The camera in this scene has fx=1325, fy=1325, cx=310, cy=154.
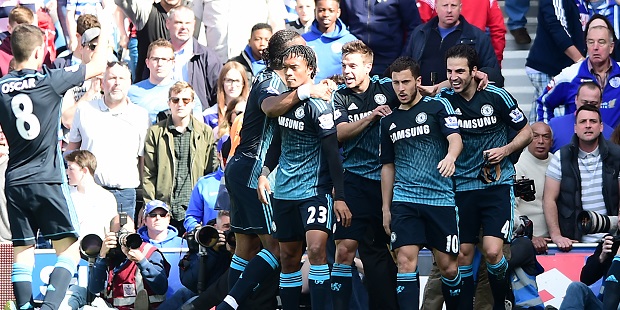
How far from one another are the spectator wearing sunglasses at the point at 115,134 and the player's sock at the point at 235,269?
7.90 ft

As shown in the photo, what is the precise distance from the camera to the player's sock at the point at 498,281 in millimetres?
10492

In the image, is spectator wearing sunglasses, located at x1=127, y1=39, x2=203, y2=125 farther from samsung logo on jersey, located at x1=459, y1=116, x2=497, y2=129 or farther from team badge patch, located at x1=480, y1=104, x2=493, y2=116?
team badge patch, located at x1=480, y1=104, x2=493, y2=116

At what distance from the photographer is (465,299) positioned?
10.3 metres

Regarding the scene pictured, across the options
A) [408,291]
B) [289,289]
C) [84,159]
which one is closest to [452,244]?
[408,291]

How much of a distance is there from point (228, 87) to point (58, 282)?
3.24 m

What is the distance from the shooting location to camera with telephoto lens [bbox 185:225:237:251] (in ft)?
35.7

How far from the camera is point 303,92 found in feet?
32.2

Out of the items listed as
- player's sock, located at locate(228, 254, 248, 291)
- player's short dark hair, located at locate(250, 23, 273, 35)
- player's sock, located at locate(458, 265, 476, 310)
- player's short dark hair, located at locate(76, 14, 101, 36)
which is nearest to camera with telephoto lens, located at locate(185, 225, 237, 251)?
player's sock, located at locate(228, 254, 248, 291)

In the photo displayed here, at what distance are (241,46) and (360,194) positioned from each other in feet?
14.2

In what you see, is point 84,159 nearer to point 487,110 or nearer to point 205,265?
point 205,265

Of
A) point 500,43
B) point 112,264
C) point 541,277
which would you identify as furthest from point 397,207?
point 500,43

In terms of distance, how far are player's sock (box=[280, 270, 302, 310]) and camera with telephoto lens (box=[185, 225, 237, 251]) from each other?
103 cm

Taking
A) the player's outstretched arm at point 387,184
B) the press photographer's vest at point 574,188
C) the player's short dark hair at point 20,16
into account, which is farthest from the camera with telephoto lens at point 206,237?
the player's short dark hair at point 20,16

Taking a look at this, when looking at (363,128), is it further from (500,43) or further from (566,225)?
(500,43)
